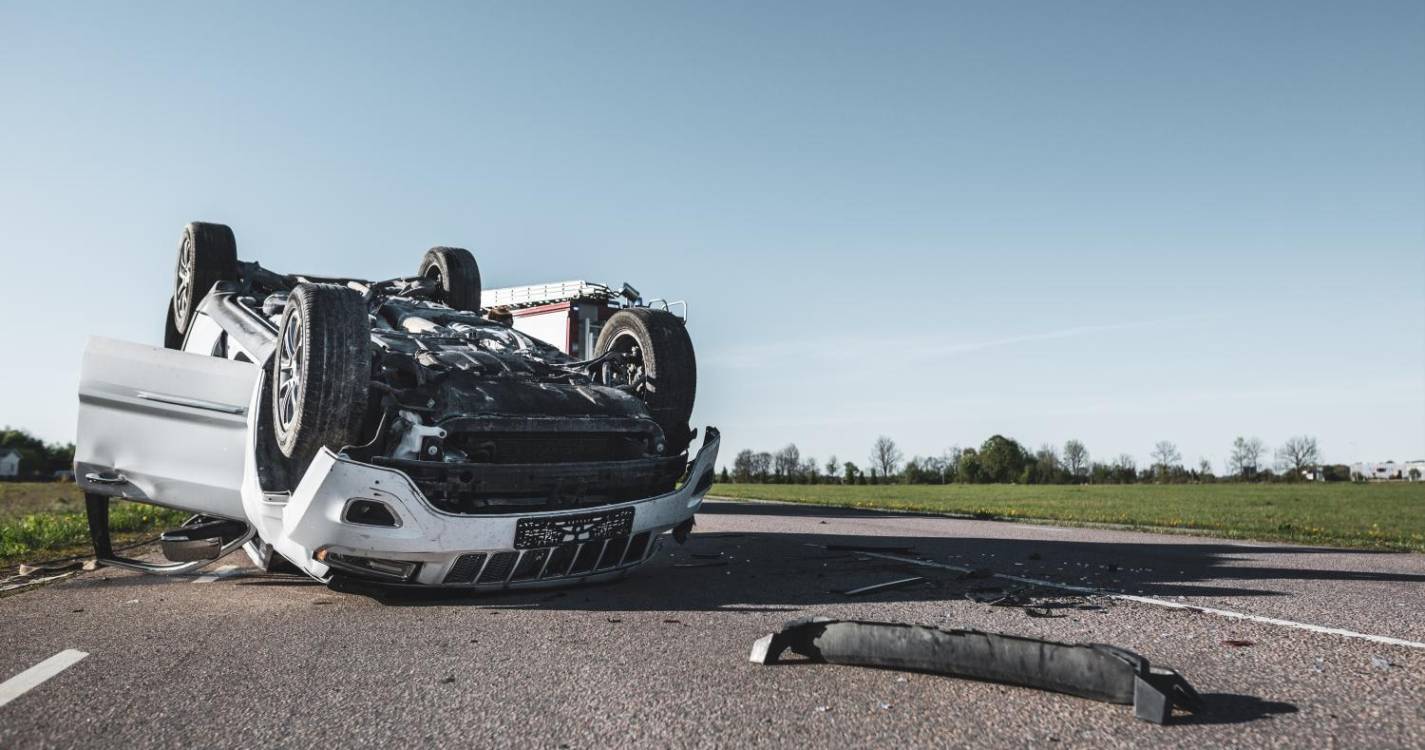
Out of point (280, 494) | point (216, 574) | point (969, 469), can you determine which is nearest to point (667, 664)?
point (280, 494)

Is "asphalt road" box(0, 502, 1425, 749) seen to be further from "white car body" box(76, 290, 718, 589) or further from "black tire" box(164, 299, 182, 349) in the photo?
"black tire" box(164, 299, 182, 349)

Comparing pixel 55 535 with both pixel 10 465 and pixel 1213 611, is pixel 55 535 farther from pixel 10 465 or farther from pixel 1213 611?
pixel 10 465

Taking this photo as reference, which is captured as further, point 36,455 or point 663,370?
point 36,455

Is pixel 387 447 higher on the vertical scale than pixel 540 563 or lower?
higher

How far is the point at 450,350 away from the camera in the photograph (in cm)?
591

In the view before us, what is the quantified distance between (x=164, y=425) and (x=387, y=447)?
5.49 feet

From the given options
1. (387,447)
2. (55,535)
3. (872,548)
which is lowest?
(55,535)

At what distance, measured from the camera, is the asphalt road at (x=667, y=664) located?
2.65 meters

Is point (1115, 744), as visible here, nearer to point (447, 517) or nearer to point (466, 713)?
point (466, 713)

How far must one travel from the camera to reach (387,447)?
4.95 metres

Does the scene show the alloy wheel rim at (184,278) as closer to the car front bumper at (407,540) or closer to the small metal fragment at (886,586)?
the car front bumper at (407,540)

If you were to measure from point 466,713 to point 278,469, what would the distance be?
2.91m

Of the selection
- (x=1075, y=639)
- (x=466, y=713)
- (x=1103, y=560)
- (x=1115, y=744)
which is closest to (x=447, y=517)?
(x=466, y=713)

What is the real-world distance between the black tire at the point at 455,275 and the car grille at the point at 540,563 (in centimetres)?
391
